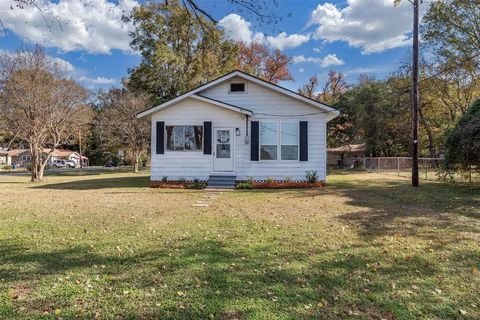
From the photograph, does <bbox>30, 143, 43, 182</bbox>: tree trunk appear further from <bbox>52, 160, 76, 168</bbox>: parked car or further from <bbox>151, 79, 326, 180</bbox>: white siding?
<bbox>52, 160, 76, 168</bbox>: parked car

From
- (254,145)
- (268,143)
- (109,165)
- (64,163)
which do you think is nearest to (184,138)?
(254,145)

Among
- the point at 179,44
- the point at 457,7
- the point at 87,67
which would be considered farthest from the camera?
the point at 179,44

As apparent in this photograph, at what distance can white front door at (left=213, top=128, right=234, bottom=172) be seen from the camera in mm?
13883

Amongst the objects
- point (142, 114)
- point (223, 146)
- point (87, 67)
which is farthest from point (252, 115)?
point (87, 67)

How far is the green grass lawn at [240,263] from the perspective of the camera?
3.17 meters

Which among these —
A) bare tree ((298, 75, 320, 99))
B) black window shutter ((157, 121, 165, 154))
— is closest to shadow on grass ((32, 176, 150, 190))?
black window shutter ((157, 121, 165, 154))

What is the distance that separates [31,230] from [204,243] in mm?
3176

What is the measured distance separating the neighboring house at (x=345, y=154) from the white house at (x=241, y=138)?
22981 mm

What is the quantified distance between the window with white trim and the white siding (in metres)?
0.21

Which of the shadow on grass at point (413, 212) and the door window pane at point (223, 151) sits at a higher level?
the door window pane at point (223, 151)

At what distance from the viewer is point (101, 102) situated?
42.1m

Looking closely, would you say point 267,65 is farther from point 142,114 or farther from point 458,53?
point 142,114

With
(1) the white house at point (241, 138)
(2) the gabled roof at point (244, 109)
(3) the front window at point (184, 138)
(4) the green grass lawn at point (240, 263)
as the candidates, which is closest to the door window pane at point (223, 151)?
(1) the white house at point (241, 138)

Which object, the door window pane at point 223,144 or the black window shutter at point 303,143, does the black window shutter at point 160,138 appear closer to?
the door window pane at point 223,144
